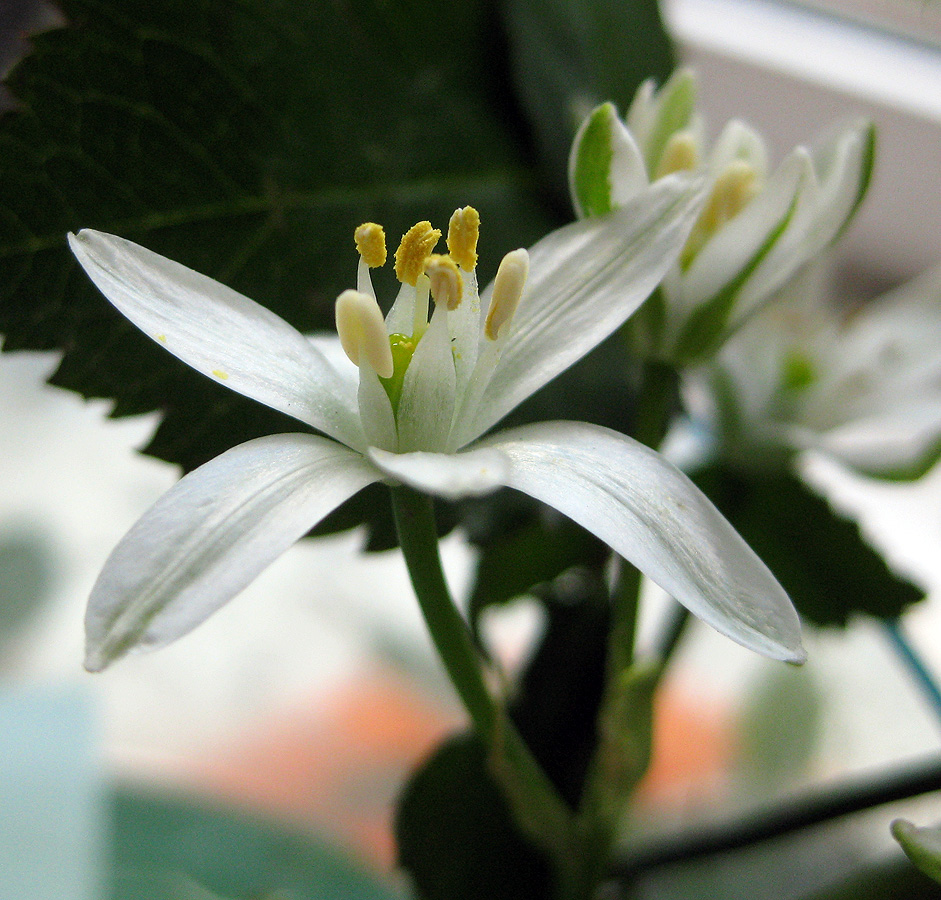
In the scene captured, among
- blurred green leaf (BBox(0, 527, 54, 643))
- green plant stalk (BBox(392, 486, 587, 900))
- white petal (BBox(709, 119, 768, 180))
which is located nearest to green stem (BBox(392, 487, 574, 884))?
green plant stalk (BBox(392, 486, 587, 900))

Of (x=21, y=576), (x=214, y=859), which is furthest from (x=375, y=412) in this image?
(x=21, y=576)

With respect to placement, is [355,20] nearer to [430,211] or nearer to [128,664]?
[430,211]

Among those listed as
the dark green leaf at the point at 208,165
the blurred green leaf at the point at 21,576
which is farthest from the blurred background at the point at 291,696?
the dark green leaf at the point at 208,165

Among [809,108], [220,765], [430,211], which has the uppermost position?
[430,211]

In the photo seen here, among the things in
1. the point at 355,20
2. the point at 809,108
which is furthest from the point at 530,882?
the point at 809,108

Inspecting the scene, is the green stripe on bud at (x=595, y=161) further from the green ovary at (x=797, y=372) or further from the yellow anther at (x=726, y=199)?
the green ovary at (x=797, y=372)

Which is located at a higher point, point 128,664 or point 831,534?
point 831,534
